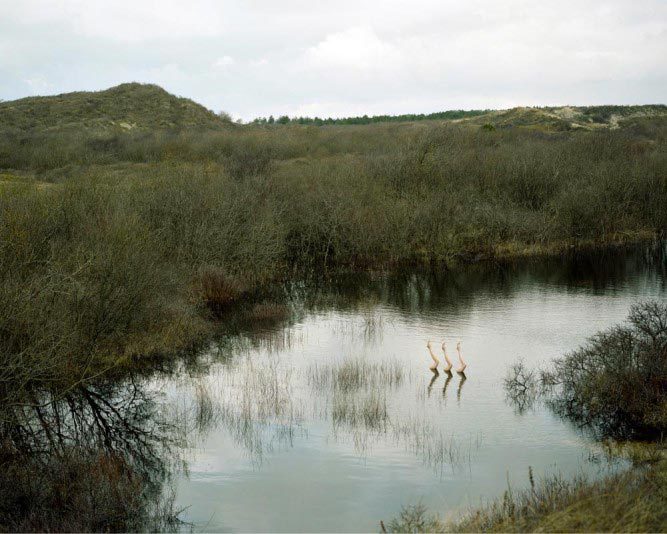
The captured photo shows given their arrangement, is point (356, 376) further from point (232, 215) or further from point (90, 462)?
point (232, 215)

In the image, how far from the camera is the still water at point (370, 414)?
14.1 meters

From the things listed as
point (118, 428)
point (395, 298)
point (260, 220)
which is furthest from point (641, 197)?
point (118, 428)

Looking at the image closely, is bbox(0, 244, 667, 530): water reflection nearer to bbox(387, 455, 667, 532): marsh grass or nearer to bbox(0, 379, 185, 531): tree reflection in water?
bbox(0, 379, 185, 531): tree reflection in water

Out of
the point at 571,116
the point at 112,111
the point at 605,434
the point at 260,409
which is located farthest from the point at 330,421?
the point at 571,116

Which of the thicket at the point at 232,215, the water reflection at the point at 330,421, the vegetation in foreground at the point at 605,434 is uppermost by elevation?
the thicket at the point at 232,215

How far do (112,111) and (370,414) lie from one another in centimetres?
6734

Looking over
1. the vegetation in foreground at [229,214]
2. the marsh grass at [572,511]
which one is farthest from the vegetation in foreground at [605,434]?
the vegetation in foreground at [229,214]

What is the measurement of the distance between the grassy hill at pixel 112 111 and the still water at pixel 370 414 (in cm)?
4854

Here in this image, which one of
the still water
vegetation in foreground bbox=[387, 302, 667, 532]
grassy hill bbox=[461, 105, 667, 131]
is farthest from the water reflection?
grassy hill bbox=[461, 105, 667, 131]

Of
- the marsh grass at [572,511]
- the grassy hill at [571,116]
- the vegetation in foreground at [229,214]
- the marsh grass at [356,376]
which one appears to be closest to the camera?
the marsh grass at [572,511]

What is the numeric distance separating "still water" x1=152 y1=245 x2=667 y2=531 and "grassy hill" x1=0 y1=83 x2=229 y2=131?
48535 millimetres

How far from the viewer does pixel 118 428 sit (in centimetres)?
1830

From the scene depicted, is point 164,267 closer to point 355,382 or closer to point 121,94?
point 355,382

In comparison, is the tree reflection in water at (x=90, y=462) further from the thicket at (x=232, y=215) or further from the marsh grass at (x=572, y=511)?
the marsh grass at (x=572, y=511)
